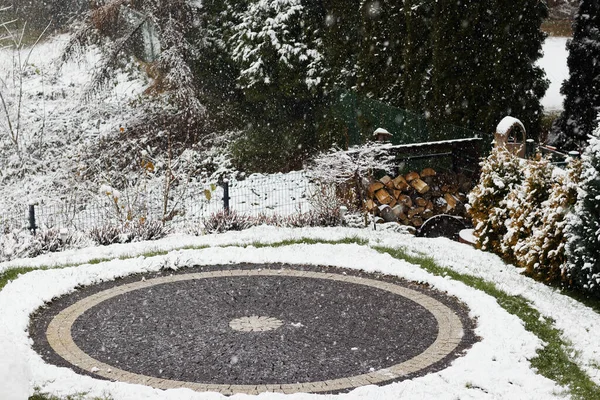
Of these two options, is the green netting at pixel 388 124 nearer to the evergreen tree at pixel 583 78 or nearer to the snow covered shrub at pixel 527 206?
the evergreen tree at pixel 583 78

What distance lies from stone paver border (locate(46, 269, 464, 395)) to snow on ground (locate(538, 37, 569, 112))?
13.5 metres

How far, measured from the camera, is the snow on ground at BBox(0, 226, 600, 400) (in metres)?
4.93

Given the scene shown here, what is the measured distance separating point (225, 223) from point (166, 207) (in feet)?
7.87

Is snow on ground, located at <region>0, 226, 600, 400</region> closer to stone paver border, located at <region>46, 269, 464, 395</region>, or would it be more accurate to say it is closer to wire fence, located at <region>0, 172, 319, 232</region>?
stone paver border, located at <region>46, 269, 464, 395</region>

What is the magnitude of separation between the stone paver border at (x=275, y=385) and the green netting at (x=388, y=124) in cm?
512

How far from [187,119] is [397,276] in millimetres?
12558

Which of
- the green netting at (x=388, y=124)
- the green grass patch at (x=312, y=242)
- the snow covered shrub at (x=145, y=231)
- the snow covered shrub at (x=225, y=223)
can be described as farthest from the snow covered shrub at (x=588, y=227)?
the snow covered shrub at (x=145, y=231)

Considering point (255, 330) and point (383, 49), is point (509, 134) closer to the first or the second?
point (255, 330)

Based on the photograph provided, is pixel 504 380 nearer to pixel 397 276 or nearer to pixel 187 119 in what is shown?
pixel 397 276

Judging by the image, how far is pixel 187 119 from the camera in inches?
771

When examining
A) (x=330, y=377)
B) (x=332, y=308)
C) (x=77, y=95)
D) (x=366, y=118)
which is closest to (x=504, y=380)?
(x=330, y=377)

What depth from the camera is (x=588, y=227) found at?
7164 mm

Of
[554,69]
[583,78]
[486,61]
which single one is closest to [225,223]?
[486,61]

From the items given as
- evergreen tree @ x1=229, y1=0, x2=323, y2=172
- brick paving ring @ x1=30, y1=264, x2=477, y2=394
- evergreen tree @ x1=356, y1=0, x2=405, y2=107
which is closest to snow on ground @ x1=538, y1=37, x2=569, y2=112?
evergreen tree @ x1=356, y1=0, x2=405, y2=107
